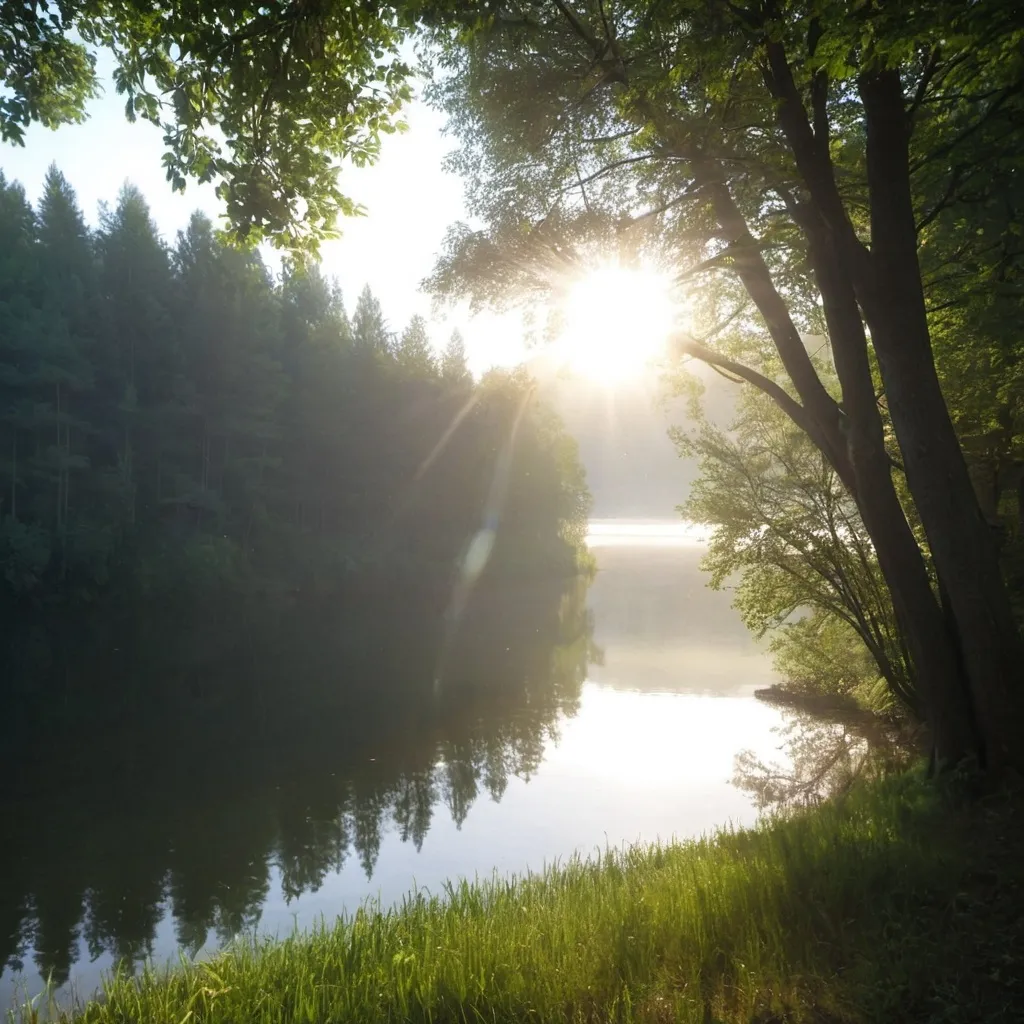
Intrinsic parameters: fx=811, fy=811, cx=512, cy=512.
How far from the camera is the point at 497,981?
14.4 ft

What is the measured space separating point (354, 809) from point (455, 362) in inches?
1591

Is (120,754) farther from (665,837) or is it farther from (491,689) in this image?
(665,837)

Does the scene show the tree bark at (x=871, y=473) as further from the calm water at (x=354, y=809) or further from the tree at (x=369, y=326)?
the tree at (x=369, y=326)

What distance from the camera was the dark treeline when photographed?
30.9 m

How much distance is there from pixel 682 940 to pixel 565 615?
3202 cm

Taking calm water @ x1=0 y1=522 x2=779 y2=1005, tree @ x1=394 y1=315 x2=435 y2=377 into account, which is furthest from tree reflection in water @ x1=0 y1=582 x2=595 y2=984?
tree @ x1=394 y1=315 x2=435 y2=377

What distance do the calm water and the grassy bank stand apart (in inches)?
164

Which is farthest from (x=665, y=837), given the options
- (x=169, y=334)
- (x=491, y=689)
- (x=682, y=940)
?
(x=169, y=334)

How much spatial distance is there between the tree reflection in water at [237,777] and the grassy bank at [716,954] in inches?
173

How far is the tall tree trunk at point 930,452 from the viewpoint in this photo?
6.42 m

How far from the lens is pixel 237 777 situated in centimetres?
1414

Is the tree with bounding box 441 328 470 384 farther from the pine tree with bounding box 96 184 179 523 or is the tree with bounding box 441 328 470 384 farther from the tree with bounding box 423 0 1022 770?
the tree with bounding box 423 0 1022 770

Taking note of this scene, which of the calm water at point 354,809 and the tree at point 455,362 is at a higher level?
the tree at point 455,362

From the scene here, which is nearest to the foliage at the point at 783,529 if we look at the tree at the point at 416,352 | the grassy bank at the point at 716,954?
the grassy bank at the point at 716,954
